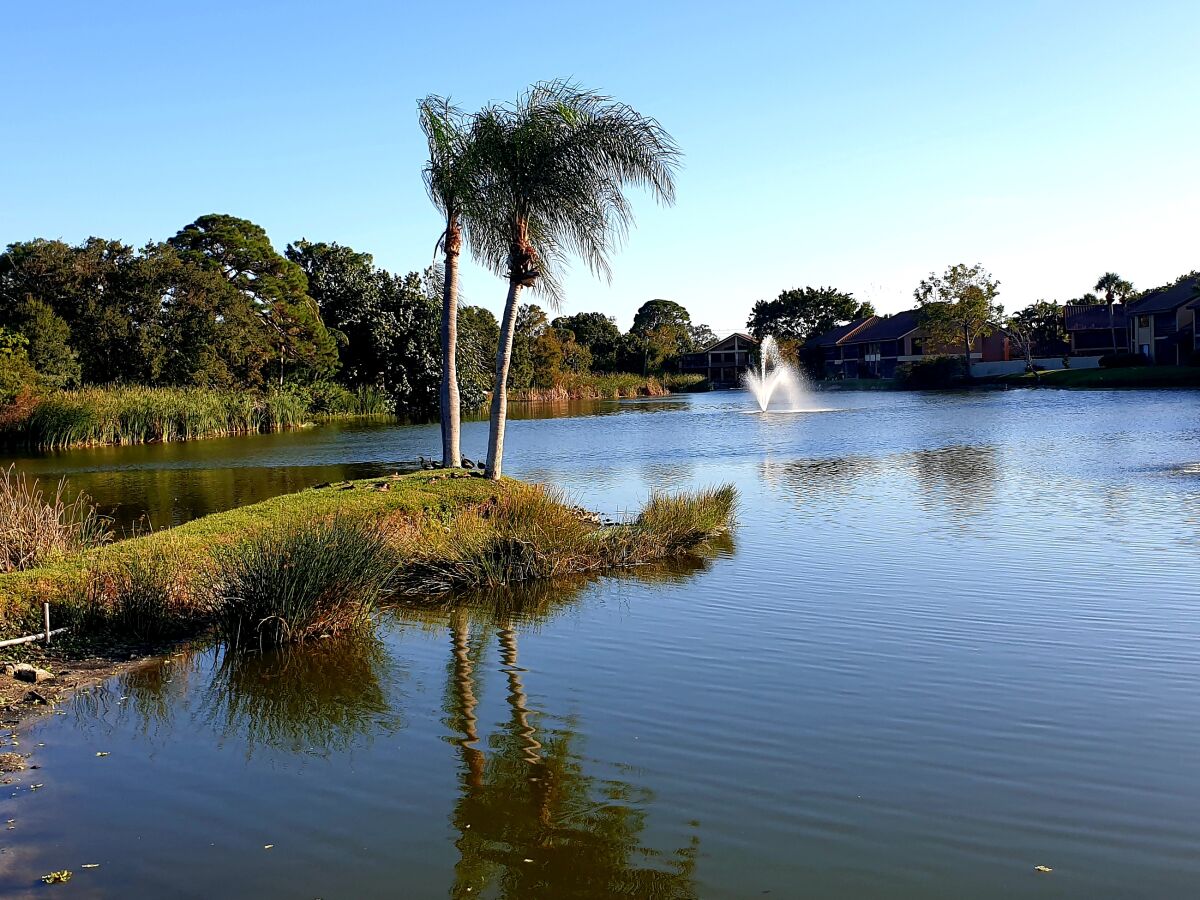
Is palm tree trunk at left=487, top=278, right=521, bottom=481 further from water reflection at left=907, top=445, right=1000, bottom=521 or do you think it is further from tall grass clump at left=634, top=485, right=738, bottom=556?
water reflection at left=907, top=445, right=1000, bottom=521

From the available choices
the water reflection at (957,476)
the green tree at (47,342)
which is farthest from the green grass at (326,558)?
the green tree at (47,342)

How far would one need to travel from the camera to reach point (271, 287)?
2461 inches

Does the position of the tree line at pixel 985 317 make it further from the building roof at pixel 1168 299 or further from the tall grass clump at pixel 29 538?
the tall grass clump at pixel 29 538

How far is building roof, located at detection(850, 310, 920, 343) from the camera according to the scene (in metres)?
108

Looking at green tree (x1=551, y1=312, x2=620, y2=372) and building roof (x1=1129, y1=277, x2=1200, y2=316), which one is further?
green tree (x1=551, y1=312, x2=620, y2=372)

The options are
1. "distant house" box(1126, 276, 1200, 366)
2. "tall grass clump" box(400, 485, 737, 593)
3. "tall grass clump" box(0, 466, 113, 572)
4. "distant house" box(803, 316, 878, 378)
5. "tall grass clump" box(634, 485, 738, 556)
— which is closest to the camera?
"tall grass clump" box(0, 466, 113, 572)

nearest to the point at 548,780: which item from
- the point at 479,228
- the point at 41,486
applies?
the point at 479,228

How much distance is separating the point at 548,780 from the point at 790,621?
501cm

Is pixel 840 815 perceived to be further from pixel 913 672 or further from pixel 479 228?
pixel 479 228

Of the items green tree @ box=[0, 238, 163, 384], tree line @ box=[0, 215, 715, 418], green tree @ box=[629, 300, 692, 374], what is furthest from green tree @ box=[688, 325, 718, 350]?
green tree @ box=[0, 238, 163, 384]

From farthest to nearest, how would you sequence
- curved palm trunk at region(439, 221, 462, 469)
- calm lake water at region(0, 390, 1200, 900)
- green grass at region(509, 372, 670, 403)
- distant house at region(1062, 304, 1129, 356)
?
distant house at region(1062, 304, 1129, 356), green grass at region(509, 372, 670, 403), curved palm trunk at region(439, 221, 462, 469), calm lake water at region(0, 390, 1200, 900)

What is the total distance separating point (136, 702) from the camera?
873 cm

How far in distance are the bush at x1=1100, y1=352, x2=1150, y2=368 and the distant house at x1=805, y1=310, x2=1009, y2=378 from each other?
19.0 meters

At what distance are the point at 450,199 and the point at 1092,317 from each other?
89519mm
